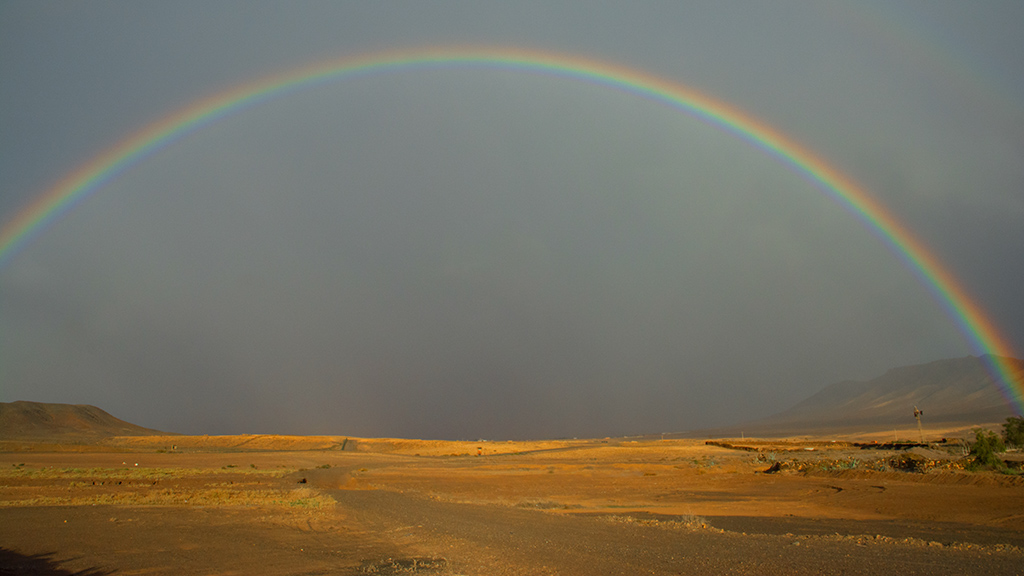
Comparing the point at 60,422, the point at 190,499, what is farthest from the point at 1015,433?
the point at 60,422

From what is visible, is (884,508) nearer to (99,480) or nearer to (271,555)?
(271,555)

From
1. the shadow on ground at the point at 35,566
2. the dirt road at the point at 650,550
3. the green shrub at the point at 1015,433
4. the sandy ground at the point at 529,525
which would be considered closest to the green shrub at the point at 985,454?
the sandy ground at the point at 529,525

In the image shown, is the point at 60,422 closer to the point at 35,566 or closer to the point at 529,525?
the point at 35,566

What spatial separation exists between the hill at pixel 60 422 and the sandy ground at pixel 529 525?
113 meters

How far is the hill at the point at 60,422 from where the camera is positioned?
127 m

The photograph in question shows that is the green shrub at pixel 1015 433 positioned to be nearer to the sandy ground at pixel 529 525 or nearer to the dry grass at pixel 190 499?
the sandy ground at pixel 529 525

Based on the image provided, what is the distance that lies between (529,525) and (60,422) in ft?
545

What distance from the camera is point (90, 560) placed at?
13.4m

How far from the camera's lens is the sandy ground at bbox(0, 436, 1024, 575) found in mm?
12531

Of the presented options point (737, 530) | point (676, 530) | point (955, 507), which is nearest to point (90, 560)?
point (676, 530)

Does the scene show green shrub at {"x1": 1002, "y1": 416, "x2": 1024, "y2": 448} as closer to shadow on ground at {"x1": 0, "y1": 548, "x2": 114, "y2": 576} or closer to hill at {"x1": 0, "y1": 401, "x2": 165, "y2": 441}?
shadow on ground at {"x1": 0, "y1": 548, "x2": 114, "y2": 576}

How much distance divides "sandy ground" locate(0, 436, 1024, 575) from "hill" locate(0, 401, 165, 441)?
113 m

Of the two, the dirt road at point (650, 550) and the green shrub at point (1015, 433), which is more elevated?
the green shrub at point (1015, 433)

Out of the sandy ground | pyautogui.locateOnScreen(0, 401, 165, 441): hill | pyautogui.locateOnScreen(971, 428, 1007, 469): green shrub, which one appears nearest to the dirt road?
the sandy ground
